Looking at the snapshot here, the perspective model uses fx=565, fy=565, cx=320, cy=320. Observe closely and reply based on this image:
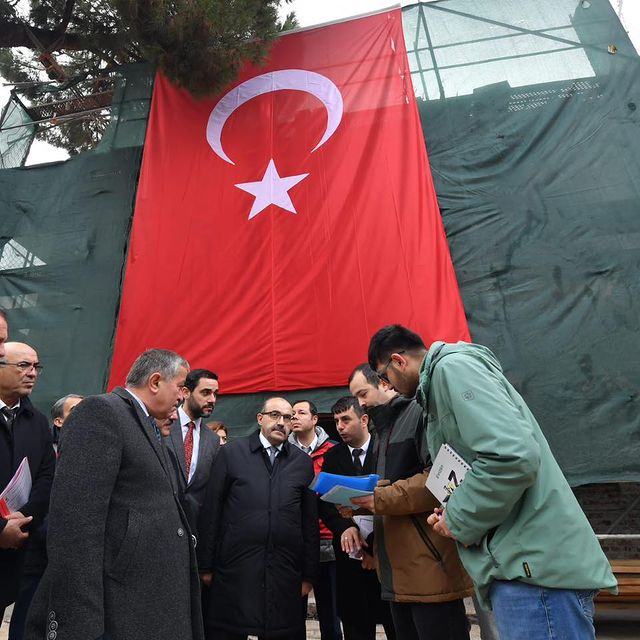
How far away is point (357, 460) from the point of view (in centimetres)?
286

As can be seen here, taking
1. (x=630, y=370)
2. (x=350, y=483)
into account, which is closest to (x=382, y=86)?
(x=630, y=370)

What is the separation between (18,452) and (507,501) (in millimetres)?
1872

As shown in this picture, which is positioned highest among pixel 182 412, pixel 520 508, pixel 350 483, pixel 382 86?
pixel 382 86

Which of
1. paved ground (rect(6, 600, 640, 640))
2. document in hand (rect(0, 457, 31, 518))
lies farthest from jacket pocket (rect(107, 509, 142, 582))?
paved ground (rect(6, 600, 640, 640))

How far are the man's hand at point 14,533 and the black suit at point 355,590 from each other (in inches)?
52.9

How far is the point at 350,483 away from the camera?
2.08 m

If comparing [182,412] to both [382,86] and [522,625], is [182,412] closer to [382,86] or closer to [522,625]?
[522,625]

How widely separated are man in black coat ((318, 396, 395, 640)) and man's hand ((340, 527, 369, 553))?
0.04m

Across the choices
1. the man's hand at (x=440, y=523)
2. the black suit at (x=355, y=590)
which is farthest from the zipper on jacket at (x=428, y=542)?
the black suit at (x=355, y=590)

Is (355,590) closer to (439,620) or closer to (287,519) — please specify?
(287,519)

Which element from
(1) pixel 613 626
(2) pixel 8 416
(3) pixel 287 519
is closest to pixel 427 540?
(3) pixel 287 519

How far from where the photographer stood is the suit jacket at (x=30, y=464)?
209 cm

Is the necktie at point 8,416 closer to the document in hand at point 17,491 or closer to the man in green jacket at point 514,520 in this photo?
the document in hand at point 17,491

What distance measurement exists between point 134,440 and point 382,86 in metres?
4.50
